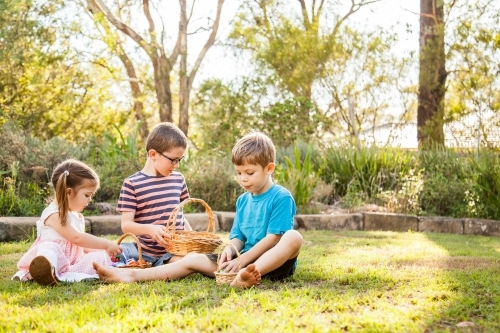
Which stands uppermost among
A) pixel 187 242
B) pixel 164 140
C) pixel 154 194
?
pixel 164 140

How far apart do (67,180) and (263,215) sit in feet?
4.37

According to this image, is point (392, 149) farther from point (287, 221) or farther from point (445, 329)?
point (445, 329)

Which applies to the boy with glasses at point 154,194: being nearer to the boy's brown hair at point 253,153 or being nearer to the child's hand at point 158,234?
the child's hand at point 158,234

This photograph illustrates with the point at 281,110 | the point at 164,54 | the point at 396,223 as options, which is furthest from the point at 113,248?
the point at 164,54

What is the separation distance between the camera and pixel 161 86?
674 inches

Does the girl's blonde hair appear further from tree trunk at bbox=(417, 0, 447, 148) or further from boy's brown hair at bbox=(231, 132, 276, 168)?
tree trunk at bbox=(417, 0, 447, 148)

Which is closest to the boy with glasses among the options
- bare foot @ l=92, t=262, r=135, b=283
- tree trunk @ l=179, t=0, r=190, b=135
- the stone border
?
bare foot @ l=92, t=262, r=135, b=283

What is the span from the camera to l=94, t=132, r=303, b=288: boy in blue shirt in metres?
3.88

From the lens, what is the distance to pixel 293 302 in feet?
10.7

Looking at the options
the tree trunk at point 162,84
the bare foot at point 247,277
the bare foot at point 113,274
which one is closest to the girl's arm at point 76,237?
the bare foot at point 113,274

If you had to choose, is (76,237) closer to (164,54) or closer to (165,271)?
(165,271)

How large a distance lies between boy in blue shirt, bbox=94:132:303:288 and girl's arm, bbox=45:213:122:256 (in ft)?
1.05

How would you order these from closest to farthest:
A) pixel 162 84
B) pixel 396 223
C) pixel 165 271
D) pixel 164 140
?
pixel 165 271 → pixel 164 140 → pixel 396 223 → pixel 162 84

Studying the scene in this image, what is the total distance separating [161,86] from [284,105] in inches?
159
